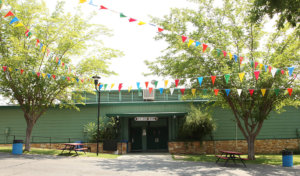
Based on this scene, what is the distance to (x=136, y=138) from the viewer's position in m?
20.6

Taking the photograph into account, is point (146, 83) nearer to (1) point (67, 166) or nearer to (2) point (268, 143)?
(1) point (67, 166)

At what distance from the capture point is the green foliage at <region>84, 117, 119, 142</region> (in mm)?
17875

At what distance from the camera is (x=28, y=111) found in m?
14.3

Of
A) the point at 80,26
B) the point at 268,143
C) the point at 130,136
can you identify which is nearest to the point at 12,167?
the point at 80,26

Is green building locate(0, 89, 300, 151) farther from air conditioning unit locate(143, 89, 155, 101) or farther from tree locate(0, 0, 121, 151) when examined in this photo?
tree locate(0, 0, 121, 151)

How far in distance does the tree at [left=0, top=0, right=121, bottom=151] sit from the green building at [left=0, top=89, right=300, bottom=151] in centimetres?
462

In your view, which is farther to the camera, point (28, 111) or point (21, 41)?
point (28, 111)

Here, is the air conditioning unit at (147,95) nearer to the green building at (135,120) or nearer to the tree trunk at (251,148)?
the green building at (135,120)

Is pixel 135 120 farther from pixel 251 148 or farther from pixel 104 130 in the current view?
pixel 251 148

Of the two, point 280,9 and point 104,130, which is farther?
point 104,130

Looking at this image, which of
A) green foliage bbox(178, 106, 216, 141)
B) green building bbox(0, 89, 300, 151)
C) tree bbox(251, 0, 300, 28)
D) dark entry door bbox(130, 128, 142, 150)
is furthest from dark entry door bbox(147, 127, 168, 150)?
tree bbox(251, 0, 300, 28)

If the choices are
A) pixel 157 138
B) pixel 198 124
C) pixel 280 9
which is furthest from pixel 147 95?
pixel 280 9

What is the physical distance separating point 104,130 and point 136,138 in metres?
3.55

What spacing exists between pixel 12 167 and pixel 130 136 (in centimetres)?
1250
